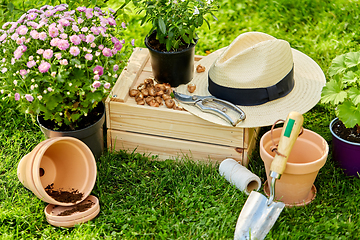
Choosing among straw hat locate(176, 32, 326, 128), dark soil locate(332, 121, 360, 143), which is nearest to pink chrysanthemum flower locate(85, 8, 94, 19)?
straw hat locate(176, 32, 326, 128)

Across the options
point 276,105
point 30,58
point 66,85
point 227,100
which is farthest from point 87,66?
point 276,105

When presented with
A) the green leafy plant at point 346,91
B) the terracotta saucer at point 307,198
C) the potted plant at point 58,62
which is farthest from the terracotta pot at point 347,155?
the potted plant at point 58,62

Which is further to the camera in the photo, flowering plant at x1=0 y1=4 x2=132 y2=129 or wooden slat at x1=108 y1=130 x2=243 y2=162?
wooden slat at x1=108 y1=130 x2=243 y2=162

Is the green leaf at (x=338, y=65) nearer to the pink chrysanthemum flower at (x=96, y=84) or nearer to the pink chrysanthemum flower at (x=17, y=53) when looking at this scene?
the pink chrysanthemum flower at (x=96, y=84)

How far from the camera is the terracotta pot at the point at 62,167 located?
2.16m

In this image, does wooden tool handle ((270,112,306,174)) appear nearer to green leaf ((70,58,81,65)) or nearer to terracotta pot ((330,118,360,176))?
terracotta pot ((330,118,360,176))

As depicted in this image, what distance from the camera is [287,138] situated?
2.00 metres

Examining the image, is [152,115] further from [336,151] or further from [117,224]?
[336,151]

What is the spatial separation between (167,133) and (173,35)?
0.60 metres

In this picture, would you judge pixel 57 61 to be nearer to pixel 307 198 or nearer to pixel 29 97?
pixel 29 97

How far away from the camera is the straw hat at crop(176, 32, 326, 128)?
2.33 metres

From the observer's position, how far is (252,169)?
2.44 metres

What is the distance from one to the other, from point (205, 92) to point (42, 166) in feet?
3.57

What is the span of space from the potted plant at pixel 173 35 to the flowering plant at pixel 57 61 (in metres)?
0.29
